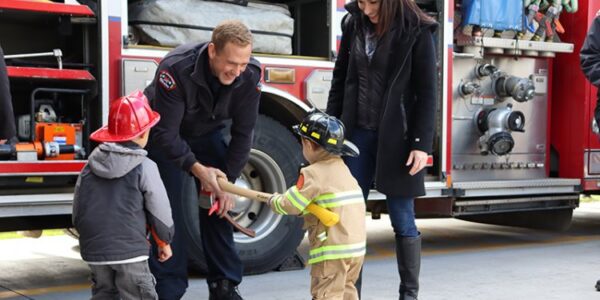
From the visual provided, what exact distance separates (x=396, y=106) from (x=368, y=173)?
0.39 m

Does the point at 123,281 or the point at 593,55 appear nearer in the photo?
the point at 123,281

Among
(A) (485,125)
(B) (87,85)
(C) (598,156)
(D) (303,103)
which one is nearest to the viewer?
(B) (87,85)

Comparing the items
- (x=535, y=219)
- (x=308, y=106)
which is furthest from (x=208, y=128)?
(x=535, y=219)

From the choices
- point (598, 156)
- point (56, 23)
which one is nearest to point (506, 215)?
point (598, 156)

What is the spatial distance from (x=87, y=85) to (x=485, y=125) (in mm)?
3280

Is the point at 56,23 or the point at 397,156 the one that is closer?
the point at 397,156

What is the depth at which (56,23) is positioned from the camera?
523cm

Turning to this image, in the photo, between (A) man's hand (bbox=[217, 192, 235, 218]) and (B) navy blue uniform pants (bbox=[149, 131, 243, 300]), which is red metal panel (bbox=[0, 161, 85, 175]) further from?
(A) man's hand (bbox=[217, 192, 235, 218])

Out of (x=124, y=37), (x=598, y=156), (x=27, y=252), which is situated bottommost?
(x=27, y=252)

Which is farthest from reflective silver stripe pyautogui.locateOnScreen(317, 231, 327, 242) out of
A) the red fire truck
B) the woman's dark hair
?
the red fire truck

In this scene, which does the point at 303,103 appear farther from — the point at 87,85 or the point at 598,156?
the point at 598,156

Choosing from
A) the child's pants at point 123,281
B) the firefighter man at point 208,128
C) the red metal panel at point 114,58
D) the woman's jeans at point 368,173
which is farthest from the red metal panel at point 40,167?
the woman's jeans at point 368,173

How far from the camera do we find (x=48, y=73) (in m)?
4.87

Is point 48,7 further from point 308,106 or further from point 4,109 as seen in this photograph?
point 308,106
